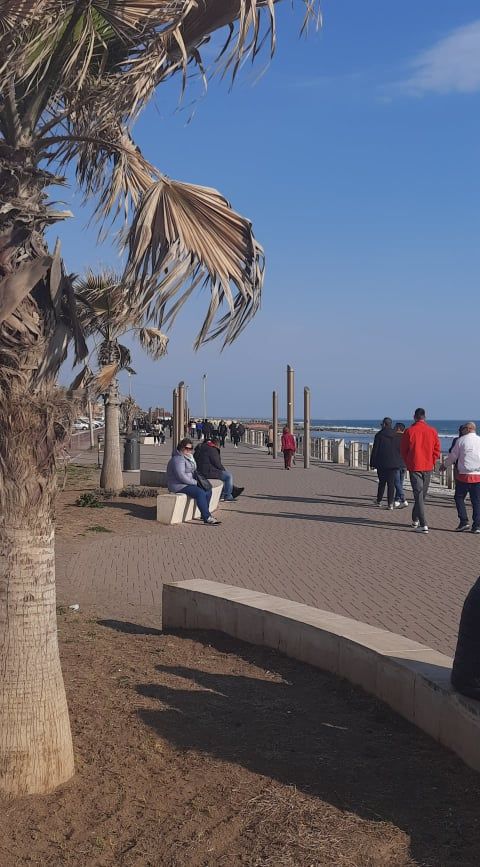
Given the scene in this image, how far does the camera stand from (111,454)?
703 inches

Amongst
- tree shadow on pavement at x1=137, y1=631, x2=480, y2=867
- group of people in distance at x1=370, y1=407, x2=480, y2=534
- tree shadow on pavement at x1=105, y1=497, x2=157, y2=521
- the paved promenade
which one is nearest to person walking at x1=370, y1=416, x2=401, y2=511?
the paved promenade

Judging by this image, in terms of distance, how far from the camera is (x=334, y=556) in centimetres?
1155

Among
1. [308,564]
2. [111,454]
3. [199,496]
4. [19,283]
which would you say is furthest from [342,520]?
[19,283]

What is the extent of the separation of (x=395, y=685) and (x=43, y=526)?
2134 mm

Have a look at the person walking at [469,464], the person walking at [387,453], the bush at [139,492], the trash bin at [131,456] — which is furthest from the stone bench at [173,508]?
the trash bin at [131,456]

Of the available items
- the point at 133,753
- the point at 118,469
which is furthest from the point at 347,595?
the point at 118,469

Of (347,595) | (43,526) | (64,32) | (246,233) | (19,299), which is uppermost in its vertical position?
(64,32)

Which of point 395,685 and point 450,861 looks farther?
point 395,685

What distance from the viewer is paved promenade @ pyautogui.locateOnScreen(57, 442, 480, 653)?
8.30 meters

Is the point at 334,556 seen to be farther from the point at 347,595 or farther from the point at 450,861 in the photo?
the point at 450,861

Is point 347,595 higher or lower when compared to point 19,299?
lower

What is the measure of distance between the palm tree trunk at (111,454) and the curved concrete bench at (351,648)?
10.6 m

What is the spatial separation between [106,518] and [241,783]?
11.0 m

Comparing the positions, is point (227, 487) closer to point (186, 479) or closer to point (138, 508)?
point (138, 508)
